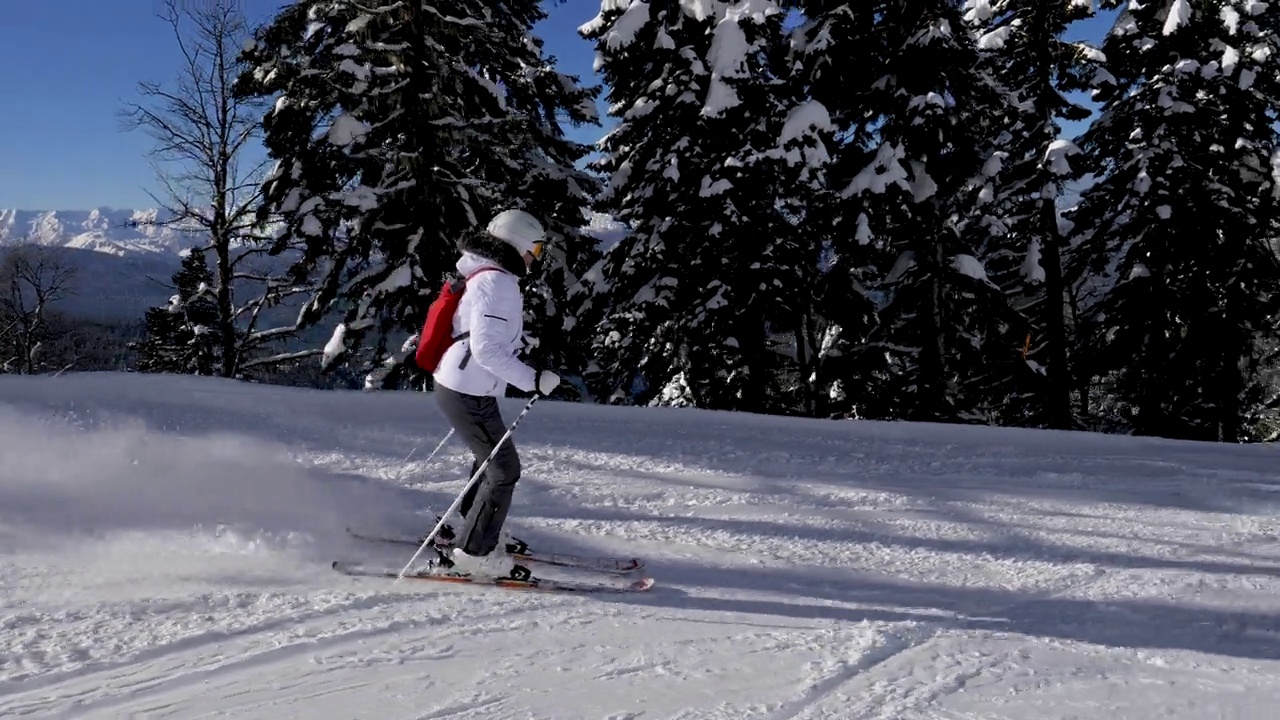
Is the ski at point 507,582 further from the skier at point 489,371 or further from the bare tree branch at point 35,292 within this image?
the bare tree branch at point 35,292

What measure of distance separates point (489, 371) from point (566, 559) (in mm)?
1439

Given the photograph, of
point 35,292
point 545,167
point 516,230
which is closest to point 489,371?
Answer: point 516,230

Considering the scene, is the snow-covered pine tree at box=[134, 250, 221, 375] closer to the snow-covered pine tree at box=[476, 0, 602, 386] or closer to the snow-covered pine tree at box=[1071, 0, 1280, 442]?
the snow-covered pine tree at box=[476, 0, 602, 386]

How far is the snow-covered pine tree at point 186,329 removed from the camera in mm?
31062

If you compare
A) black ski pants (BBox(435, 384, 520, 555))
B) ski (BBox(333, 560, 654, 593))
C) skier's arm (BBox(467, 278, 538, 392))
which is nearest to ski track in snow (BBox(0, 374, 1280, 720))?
ski (BBox(333, 560, 654, 593))

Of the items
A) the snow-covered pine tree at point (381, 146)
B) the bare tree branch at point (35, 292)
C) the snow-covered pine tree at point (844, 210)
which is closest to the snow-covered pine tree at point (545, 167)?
the snow-covered pine tree at point (381, 146)

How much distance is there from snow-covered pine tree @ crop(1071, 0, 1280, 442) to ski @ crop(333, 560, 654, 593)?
717 inches

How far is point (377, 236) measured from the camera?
16.2 meters

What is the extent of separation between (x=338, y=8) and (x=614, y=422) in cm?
1109

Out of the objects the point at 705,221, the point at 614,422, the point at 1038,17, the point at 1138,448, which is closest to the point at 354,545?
the point at 614,422

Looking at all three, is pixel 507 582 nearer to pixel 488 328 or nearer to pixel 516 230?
pixel 488 328

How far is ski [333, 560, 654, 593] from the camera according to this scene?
4.97m

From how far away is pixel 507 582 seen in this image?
4980 mm

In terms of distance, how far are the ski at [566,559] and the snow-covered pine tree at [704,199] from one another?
32.1 feet
